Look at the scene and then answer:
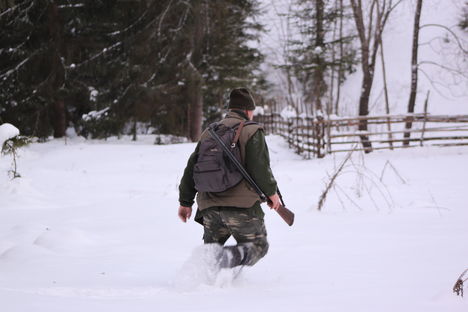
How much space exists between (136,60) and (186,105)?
11.0ft

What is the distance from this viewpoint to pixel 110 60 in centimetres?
1905

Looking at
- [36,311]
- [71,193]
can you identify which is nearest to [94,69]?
[71,193]

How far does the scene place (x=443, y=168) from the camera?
1147 centimetres

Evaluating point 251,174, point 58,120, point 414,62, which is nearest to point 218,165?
point 251,174

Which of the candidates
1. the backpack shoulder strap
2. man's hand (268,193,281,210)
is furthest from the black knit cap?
man's hand (268,193,281,210)

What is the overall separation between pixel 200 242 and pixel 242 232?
2.26 metres

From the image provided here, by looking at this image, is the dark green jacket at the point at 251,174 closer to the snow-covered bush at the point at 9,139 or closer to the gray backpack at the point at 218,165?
the gray backpack at the point at 218,165

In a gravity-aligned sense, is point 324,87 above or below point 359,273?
above

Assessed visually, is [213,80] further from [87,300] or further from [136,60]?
[87,300]

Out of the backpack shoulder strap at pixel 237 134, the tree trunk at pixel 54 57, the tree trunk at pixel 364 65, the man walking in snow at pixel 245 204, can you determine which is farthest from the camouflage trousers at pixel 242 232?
the tree trunk at pixel 54 57

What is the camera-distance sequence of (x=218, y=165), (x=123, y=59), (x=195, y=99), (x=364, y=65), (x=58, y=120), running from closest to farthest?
1. (x=218, y=165)
2. (x=364, y=65)
3. (x=123, y=59)
4. (x=58, y=120)
5. (x=195, y=99)

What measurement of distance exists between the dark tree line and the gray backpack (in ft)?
50.5

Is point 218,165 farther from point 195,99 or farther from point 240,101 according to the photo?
point 195,99

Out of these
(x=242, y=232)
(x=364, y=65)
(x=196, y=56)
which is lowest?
(x=242, y=232)
